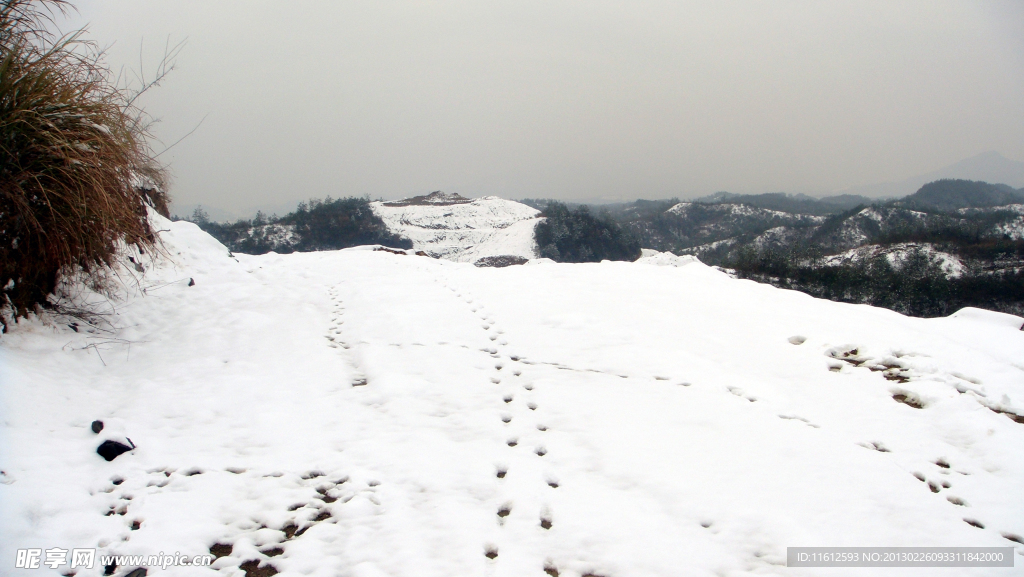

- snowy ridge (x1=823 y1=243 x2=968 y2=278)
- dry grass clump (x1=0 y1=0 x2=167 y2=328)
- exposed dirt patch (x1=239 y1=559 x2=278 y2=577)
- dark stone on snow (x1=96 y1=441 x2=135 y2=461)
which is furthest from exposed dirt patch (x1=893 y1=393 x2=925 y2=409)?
snowy ridge (x1=823 y1=243 x2=968 y2=278)

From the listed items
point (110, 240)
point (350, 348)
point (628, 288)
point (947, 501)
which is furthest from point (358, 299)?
point (947, 501)

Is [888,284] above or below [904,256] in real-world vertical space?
below

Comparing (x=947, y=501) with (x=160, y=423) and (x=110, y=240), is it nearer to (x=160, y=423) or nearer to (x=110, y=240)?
(x=160, y=423)

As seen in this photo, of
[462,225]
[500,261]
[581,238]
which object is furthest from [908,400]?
[462,225]

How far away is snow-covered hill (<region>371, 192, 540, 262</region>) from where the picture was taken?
7588 cm

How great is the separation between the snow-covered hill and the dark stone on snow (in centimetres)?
6540

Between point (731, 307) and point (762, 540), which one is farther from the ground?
point (731, 307)

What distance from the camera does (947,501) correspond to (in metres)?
3.94

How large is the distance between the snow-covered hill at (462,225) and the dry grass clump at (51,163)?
2488 inches

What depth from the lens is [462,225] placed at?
93438 mm

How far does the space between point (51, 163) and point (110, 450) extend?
396 cm

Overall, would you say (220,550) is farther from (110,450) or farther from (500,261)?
(500,261)

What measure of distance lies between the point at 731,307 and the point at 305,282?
1004 cm

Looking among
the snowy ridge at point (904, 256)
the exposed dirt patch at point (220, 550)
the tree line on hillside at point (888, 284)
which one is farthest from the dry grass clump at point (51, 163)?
the snowy ridge at point (904, 256)
